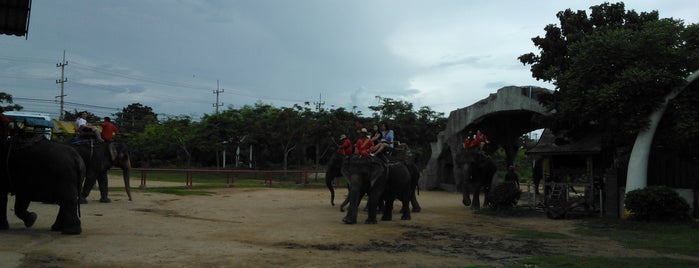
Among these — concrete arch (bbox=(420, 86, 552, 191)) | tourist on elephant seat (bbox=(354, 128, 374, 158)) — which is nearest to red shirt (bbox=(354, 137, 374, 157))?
tourist on elephant seat (bbox=(354, 128, 374, 158))

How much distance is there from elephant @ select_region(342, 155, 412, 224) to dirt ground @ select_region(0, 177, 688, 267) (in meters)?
0.39

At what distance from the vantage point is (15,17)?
12.0 meters

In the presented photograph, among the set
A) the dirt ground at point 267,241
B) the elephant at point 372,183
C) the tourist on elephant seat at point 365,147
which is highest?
the tourist on elephant seat at point 365,147

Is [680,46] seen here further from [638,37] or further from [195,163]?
[195,163]

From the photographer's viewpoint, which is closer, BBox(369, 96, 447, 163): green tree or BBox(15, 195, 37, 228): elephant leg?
BBox(15, 195, 37, 228): elephant leg

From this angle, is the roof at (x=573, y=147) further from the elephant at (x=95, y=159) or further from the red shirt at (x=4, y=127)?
the red shirt at (x=4, y=127)

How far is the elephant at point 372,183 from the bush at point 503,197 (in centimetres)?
360

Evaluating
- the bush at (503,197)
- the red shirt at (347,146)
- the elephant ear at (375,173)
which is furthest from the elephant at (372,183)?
the bush at (503,197)

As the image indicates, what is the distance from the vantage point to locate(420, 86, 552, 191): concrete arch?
23675 mm

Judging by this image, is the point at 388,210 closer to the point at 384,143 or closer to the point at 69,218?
the point at 384,143

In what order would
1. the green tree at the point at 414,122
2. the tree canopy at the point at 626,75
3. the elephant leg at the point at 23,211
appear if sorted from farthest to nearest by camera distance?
the green tree at the point at 414,122, the tree canopy at the point at 626,75, the elephant leg at the point at 23,211

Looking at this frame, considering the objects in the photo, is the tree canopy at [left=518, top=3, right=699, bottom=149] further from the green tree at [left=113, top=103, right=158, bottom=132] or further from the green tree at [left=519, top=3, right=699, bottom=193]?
the green tree at [left=113, top=103, right=158, bottom=132]

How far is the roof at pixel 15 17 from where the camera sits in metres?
11.8

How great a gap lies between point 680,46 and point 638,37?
1164 millimetres
